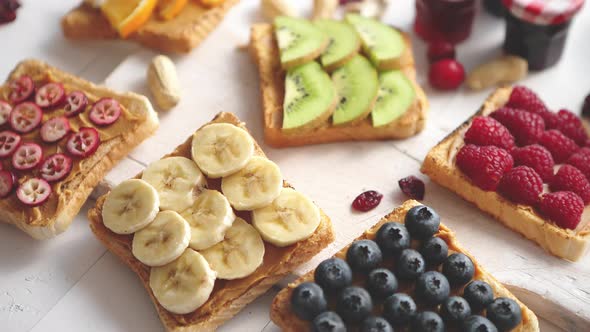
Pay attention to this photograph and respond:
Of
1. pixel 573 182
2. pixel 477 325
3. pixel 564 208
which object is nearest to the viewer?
pixel 477 325

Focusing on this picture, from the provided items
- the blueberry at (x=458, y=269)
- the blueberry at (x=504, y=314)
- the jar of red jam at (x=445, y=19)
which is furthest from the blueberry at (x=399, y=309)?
the jar of red jam at (x=445, y=19)

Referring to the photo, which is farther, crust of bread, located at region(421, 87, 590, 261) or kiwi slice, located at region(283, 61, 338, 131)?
kiwi slice, located at region(283, 61, 338, 131)

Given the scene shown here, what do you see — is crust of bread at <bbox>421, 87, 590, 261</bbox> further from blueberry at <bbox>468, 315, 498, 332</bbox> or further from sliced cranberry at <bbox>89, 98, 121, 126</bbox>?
sliced cranberry at <bbox>89, 98, 121, 126</bbox>

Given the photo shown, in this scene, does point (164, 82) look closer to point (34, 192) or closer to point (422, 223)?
point (34, 192)

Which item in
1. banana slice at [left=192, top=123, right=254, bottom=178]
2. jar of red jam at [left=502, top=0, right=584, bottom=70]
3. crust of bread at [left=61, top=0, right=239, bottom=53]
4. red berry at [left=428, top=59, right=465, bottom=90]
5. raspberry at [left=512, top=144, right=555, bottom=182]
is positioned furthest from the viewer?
crust of bread at [left=61, top=0, right=239, bottom=53]

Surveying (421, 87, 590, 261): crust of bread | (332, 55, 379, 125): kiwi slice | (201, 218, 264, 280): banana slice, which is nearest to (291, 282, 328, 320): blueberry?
(201, 218, 264, 280): banana slice

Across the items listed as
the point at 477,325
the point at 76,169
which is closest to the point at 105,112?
the point at 76,169

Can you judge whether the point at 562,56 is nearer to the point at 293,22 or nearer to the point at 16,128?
the point at 293,22
